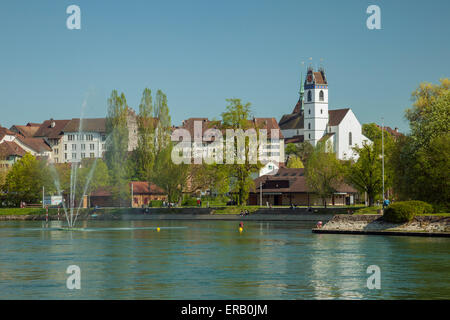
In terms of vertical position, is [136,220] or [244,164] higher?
[244,164]

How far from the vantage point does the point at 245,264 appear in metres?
46.2

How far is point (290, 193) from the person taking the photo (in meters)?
130

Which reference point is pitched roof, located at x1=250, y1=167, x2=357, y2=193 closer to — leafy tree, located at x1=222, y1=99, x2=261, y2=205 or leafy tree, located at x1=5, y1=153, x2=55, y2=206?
leafy tree, located at x1=222, y1=99, x2=261, y2=205

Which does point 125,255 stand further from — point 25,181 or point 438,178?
point 25,181

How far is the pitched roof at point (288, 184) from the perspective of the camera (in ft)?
417

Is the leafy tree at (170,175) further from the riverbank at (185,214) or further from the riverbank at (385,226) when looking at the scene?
the riverbank at (385,226)

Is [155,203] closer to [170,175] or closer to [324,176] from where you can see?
[170,175]

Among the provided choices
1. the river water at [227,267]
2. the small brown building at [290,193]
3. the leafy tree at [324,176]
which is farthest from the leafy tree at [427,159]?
the small brown building at [290,193]

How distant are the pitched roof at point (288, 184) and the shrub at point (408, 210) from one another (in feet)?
180

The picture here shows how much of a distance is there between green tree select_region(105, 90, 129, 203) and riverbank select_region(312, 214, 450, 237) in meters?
65.4

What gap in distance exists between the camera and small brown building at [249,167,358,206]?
127 m

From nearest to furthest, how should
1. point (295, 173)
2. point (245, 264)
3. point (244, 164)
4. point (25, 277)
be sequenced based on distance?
point (25, 277)
point (245, 264)
point (244, 164)
point (295, 173)

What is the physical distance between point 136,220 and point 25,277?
257ft

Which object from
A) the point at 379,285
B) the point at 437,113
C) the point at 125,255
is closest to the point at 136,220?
the point at 437,113
